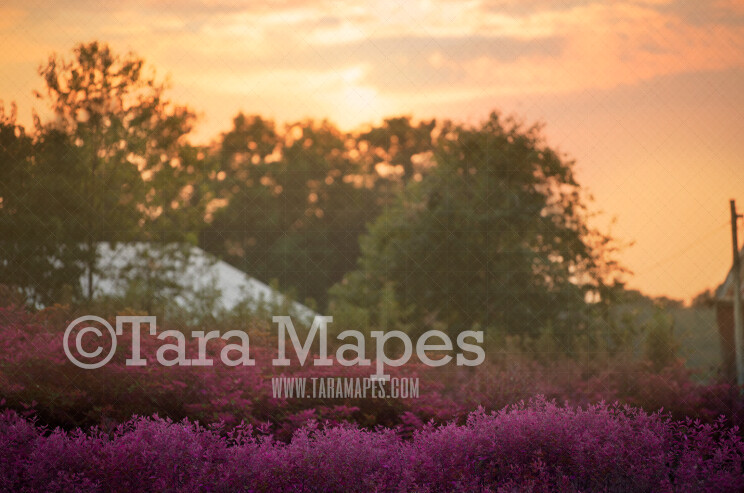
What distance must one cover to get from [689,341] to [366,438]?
10178 mm

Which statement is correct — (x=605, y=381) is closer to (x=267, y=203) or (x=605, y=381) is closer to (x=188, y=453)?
(x=188, y=453)

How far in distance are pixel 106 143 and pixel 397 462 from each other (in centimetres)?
1052

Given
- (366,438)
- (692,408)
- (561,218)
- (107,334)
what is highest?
(561,218)

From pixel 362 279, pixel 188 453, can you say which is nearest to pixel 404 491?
pixel 188 453

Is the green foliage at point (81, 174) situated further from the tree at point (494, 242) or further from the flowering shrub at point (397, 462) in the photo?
the flowering shrub at point (397, 462)

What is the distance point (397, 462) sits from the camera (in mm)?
5125

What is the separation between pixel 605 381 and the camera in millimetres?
10617

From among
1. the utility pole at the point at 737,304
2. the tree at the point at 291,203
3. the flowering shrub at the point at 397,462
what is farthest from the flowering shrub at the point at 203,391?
the tree at the point at 291,203

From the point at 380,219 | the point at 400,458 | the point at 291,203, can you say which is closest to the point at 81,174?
the point at 380,219

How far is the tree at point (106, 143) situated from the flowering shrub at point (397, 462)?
8.47 metres

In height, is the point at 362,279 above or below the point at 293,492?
above

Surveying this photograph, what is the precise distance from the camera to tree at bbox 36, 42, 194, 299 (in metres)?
13.4

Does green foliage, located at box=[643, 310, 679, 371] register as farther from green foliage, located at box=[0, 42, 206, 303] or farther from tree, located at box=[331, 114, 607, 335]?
green foliage, located at box=[0, 42, 206, 303]

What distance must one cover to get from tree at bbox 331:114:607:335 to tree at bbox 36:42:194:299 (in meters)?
5.00
